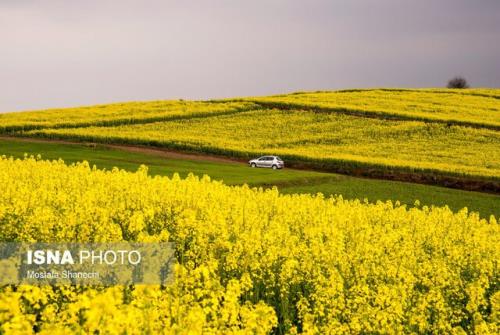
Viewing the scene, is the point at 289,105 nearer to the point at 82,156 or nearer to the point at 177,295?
the point at 82,156

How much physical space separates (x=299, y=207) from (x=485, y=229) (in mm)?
5998

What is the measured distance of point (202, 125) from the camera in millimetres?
65938

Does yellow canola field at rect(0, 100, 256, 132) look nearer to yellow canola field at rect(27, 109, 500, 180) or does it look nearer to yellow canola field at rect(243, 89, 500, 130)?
yellow canola field at rect(27, 109, 500, 180)

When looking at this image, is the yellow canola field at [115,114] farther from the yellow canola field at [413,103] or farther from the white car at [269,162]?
the white car at [269,162]

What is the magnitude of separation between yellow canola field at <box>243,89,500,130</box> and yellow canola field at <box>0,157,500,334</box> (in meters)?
47.4

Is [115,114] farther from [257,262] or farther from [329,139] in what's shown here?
[257,262]

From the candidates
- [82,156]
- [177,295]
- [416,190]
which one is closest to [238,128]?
[82,156]

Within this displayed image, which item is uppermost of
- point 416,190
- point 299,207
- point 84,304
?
point 84,304

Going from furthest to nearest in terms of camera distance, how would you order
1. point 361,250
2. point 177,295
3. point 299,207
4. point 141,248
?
point 299,207 → point 361,250 → point 141,248 → point 177,295

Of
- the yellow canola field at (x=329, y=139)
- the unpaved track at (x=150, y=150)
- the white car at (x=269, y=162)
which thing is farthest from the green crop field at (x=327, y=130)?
the white car at (x=269, y=162)

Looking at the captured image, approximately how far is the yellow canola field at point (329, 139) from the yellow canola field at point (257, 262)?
87.7ft

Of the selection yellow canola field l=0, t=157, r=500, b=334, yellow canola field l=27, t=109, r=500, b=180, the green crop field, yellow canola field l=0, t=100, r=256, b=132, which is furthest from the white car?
yellow canola field l=0, t=157, r=500, b=334

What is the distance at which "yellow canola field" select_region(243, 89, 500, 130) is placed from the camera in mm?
68938

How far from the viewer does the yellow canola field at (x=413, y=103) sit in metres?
68.9
